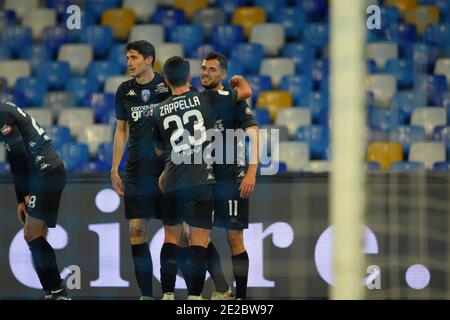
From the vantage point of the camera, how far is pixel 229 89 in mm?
5422

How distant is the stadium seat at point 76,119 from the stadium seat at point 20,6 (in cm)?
86

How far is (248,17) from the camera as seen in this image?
6.35 meters

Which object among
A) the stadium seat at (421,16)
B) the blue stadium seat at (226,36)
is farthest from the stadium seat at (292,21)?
the stadium seat at (421,16)

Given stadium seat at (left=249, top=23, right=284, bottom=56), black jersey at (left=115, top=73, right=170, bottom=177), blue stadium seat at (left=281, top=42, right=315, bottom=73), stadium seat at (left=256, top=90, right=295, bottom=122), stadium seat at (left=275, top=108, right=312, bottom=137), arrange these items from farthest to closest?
stadium seat at (left=249, top=23, right=284, bottom=56) < blue stadium seat at (left=281, top=42, right=315, bottom=73) < stadium seat at (left=256, top=90, right=295, bottom=122) < stadium seat at (left=275, top=108, right=312, bottom=137) < black jersey at (left=115, top=73, right=170, bottom=177)

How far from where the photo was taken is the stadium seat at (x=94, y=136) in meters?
5.68

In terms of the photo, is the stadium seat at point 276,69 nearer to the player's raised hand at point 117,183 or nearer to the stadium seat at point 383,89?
the stadium seat at point 383,89

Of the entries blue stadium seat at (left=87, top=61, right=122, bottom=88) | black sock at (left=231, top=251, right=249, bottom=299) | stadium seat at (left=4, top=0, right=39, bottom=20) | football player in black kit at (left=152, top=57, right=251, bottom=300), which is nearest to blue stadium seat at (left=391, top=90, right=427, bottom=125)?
football player in black kit at (left=152, top=57, right=251, bottom=300)

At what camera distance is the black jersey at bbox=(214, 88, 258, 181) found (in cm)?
532

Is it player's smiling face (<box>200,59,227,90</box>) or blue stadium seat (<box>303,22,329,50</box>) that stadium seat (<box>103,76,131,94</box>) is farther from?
blue stadium seat (<box>303,22,329,50</box>)

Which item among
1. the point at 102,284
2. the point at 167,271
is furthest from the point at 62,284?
the point at 167,271

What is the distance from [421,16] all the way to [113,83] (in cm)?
183

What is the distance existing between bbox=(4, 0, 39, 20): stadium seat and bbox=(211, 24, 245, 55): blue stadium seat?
3.56 feet
